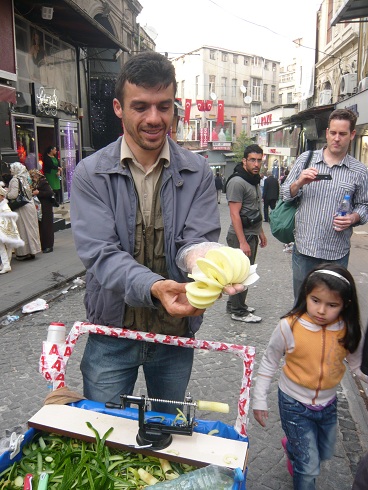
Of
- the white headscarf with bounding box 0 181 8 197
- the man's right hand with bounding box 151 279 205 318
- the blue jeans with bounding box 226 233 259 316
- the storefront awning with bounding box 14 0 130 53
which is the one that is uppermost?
the storefront awning with bounding box 14 0 130 53

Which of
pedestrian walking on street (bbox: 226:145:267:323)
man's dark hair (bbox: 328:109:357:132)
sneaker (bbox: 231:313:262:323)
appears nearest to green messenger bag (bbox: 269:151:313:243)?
man's dark hair (bbox: 328:109:357:132)

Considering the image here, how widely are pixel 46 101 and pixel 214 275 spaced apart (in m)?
12.7

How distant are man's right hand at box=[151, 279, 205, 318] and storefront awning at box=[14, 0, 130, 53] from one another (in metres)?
10.6

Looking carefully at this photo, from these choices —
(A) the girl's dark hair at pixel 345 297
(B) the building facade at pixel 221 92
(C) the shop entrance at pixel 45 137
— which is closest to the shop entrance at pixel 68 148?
(C) the shop entrance at pixel 45 137

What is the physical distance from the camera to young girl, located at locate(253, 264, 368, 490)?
2.37 m

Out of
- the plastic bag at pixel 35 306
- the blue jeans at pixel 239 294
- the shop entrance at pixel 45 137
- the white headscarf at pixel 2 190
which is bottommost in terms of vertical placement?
the plastic bag at pixel 35 306

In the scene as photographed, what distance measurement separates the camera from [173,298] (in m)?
1.56

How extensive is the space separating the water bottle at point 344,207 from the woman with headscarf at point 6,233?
20.4ft

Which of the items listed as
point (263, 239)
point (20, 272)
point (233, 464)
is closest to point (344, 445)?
point (233, 464)

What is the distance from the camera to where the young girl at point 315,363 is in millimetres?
2369

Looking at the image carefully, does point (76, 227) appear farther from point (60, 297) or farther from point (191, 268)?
point (60, 297)

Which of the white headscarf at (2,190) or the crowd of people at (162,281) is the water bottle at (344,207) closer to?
the crowd of people at (162,281)

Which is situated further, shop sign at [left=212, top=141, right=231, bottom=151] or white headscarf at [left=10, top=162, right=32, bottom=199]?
shop sign at [left=212, top=141, right=231, bottom=151]

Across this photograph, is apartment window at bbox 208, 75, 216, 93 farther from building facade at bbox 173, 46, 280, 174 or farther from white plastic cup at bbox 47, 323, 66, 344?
white plastic cup at bbox 47, 323, 66, 344
